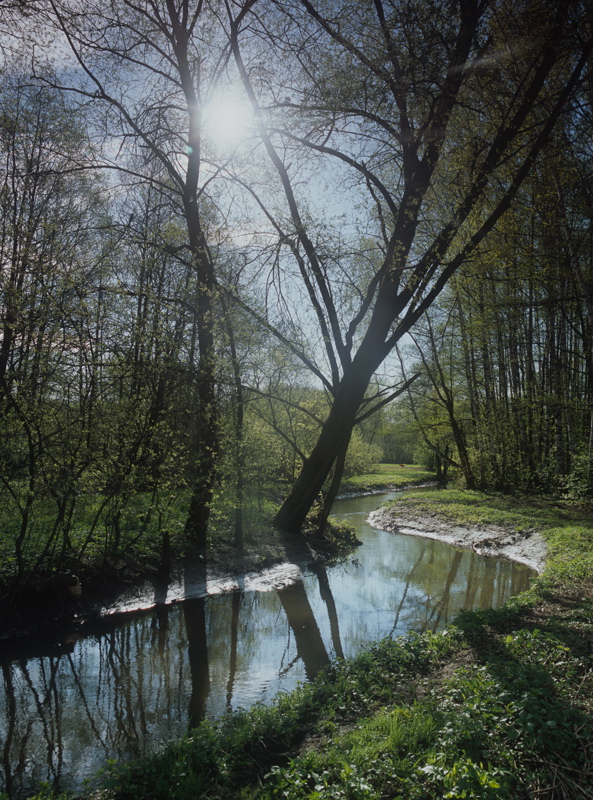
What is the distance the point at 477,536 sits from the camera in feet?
48.3

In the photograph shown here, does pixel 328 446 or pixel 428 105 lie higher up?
pixel 428 105

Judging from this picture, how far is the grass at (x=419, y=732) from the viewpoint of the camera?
3.27m

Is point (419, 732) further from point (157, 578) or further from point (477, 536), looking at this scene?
point (477, 536)

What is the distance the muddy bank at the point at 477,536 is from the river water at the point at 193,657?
0.89 m

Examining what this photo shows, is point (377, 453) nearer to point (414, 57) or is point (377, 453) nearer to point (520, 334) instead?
point (520, 334)

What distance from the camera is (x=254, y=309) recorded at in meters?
11.9

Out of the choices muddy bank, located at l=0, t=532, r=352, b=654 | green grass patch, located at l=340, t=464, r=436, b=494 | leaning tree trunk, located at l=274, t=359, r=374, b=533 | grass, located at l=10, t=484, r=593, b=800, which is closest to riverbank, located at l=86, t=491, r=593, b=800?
grass, located at l=10, t=484, r=593, b=800

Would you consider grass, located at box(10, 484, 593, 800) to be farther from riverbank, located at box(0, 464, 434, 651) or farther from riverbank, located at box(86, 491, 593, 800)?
riverbank, located at box(0, 464, 434, 651)

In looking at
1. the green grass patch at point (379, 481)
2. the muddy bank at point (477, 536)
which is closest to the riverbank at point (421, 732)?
the muddy bank at point (477, 536)

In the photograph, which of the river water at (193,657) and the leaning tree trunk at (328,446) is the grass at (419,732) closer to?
the river water at (193,657)

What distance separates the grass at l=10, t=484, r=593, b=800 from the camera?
327 cm

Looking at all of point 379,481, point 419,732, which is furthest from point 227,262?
point 379,481

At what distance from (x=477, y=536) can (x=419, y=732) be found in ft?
38.4

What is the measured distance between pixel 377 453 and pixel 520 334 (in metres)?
25.9
